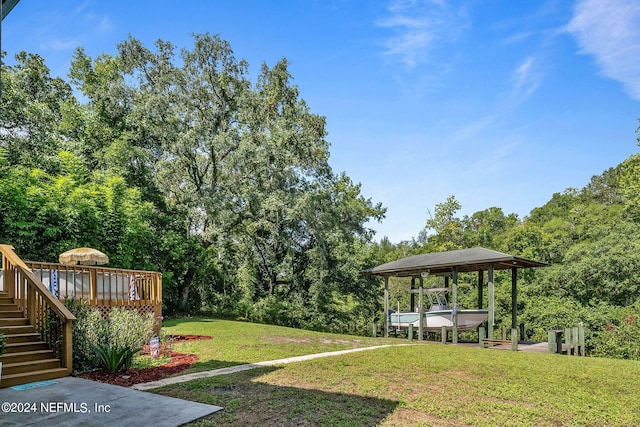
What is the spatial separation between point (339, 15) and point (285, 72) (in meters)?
11.0

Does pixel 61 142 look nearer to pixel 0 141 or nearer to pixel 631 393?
pixel 0 141

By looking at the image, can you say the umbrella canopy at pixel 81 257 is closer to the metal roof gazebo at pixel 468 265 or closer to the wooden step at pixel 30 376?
the wooden step at pixel 30 376

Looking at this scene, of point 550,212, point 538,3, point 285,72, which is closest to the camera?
point 538,3

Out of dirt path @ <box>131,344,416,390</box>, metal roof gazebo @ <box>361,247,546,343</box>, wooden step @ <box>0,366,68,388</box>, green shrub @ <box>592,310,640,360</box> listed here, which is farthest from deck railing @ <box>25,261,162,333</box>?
green shrub @ <box>592,310,640,360</box>

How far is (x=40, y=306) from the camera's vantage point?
8.08m

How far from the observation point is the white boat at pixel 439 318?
14711 millimetres

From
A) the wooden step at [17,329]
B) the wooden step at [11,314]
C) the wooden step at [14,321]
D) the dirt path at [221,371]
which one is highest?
the wooden step at [11,314]

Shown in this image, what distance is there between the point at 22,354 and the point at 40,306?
1482 mm

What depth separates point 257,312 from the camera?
69.7 feet

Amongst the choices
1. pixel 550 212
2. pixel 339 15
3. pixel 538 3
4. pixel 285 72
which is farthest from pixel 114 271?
pixel 550 212

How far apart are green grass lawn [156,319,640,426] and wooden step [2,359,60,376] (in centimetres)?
241

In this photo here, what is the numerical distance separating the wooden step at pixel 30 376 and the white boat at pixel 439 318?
1202cm

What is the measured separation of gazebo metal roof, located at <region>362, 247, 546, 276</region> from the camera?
42.3 feet

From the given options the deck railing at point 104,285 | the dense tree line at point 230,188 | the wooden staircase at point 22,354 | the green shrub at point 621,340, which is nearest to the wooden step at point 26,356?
the wooden staircase at point 22,354
